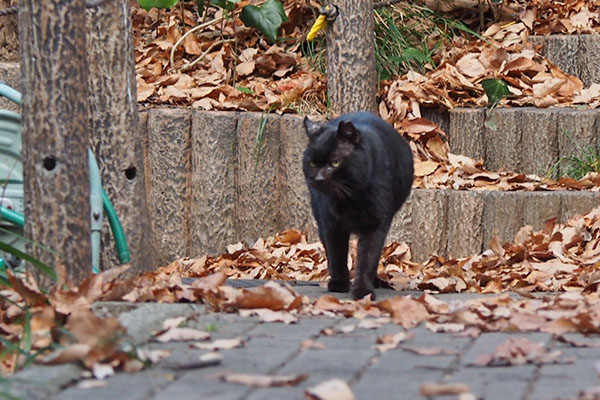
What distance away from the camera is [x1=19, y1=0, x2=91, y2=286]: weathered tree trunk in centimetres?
370

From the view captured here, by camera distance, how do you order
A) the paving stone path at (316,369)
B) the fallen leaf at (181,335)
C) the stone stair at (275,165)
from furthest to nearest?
the stone stair at (275,165)
the fallen leaf at (181,335)
the paving stone path at (316,369)

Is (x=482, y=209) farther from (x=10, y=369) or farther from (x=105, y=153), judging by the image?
(x=10, y=369)

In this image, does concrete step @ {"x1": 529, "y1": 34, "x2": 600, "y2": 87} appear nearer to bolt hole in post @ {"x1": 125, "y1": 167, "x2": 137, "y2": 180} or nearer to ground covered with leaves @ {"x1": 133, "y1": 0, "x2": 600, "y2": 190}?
ground covered with leaves @ {"x1": 133, "y1": 0, "x2": 600, "y2": 190}

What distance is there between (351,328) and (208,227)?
3.62 meters

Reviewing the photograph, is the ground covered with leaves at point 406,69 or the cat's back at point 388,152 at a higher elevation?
the ground covered with leaves at point 406,69

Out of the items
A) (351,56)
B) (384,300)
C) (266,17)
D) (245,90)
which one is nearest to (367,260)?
(384,300)

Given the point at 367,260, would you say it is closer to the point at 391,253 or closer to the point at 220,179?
the point at 391,253

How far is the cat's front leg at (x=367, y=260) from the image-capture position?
4660 millimetres

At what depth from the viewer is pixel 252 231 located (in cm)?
687

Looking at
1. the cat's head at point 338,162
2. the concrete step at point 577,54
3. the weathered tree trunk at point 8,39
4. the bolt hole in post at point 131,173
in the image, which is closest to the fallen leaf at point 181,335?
the cat's head at point 338,162

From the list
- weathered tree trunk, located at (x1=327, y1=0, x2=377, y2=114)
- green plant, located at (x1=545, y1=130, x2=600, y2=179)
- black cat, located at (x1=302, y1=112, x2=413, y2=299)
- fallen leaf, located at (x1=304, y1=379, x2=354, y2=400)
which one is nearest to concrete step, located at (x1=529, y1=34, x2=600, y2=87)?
green plant, located at (x1=545, y1=130, x2=600, y2=179)

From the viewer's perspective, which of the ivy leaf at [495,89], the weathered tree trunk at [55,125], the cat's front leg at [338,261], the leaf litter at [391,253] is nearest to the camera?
the leaf litter at [391,253]

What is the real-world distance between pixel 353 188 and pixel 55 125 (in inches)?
57.9

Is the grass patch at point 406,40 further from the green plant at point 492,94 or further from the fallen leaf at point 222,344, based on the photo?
the fallen leaf at point 222,344
